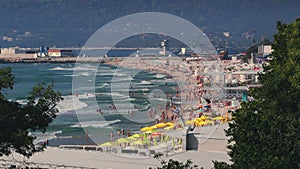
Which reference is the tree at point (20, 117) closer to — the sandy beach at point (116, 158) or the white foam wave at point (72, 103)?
the sandy beach at point (116, 158)

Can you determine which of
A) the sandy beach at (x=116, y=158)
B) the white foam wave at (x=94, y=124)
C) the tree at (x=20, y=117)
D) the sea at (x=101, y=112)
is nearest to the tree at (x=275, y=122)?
the tree at (x=20, y=117)

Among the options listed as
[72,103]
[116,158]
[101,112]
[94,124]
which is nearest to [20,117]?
Answer: [116,158]

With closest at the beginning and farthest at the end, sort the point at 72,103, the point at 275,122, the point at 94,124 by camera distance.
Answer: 1. the point at 275,122
2. the point at 94,124
3. the point at 72,103

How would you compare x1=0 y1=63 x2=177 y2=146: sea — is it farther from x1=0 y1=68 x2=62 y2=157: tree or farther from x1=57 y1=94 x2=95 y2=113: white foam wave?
x1=0 y1=68 x2=62 y2=157: tree

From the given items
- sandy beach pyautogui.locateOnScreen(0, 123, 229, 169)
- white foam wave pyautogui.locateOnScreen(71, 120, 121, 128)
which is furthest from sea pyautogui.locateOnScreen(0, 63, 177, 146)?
sandy beach pyautogui.locateOnScreen(0, 123, 229, 169)

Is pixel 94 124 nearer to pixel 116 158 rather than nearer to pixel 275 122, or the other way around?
pixel 116 158
